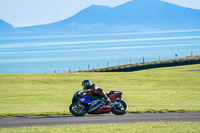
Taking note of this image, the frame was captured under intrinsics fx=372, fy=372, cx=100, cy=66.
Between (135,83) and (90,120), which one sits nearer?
(90,120)

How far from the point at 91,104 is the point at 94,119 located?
88cm

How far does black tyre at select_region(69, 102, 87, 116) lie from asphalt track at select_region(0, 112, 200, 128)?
0.72 feet

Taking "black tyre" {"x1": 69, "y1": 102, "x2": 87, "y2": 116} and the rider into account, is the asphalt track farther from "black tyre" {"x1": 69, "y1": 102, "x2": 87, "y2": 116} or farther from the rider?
the rider

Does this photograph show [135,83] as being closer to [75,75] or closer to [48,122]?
[75,75]

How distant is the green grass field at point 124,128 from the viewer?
37.5 ft

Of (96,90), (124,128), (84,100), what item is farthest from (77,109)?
(124,128)

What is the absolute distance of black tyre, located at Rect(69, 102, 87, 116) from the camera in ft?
49.5

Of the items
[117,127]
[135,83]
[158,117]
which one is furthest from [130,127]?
[135,83]

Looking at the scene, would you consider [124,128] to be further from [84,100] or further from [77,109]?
[77,109]

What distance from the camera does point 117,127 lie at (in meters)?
12.1

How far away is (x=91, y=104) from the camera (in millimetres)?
14930

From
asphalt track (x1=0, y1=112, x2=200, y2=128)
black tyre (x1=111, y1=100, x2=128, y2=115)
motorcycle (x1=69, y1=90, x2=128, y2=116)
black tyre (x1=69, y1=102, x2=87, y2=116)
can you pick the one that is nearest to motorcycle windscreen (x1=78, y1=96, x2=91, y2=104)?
motorcycle (x1=69, y1=90, x2=128, y2=116)

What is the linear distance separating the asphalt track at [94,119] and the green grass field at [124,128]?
1005mm

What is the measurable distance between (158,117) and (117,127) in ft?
9.95
